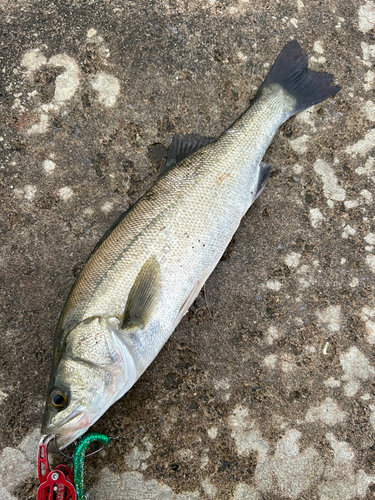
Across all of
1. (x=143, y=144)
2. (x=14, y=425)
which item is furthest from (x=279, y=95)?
(x=14, y=425)

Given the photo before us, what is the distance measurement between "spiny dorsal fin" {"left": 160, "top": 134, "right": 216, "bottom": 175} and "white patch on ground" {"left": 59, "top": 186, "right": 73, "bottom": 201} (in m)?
0.82

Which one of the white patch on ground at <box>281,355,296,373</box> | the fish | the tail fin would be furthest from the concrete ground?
the fish

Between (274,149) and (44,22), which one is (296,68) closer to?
(274,149)

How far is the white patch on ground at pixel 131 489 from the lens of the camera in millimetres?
2584

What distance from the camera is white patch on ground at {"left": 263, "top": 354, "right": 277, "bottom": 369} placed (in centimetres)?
282

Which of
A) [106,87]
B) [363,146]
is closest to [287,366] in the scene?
[363,146]

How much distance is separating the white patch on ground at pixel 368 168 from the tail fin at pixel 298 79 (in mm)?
640

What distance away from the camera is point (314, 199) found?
3109 millimetres

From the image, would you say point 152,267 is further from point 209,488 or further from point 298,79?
point 298,79

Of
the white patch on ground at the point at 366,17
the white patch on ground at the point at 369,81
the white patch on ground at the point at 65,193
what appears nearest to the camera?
the white patch on ground at the point at 65,193

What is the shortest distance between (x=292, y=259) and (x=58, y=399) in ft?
6.40

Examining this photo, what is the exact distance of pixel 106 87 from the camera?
125 inches

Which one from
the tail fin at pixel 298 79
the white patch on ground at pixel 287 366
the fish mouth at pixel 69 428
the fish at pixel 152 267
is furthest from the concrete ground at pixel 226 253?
the fish mouth at pixel 69 428

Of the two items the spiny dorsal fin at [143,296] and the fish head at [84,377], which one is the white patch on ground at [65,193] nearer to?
the spiny dorsal fin at [143,296]
